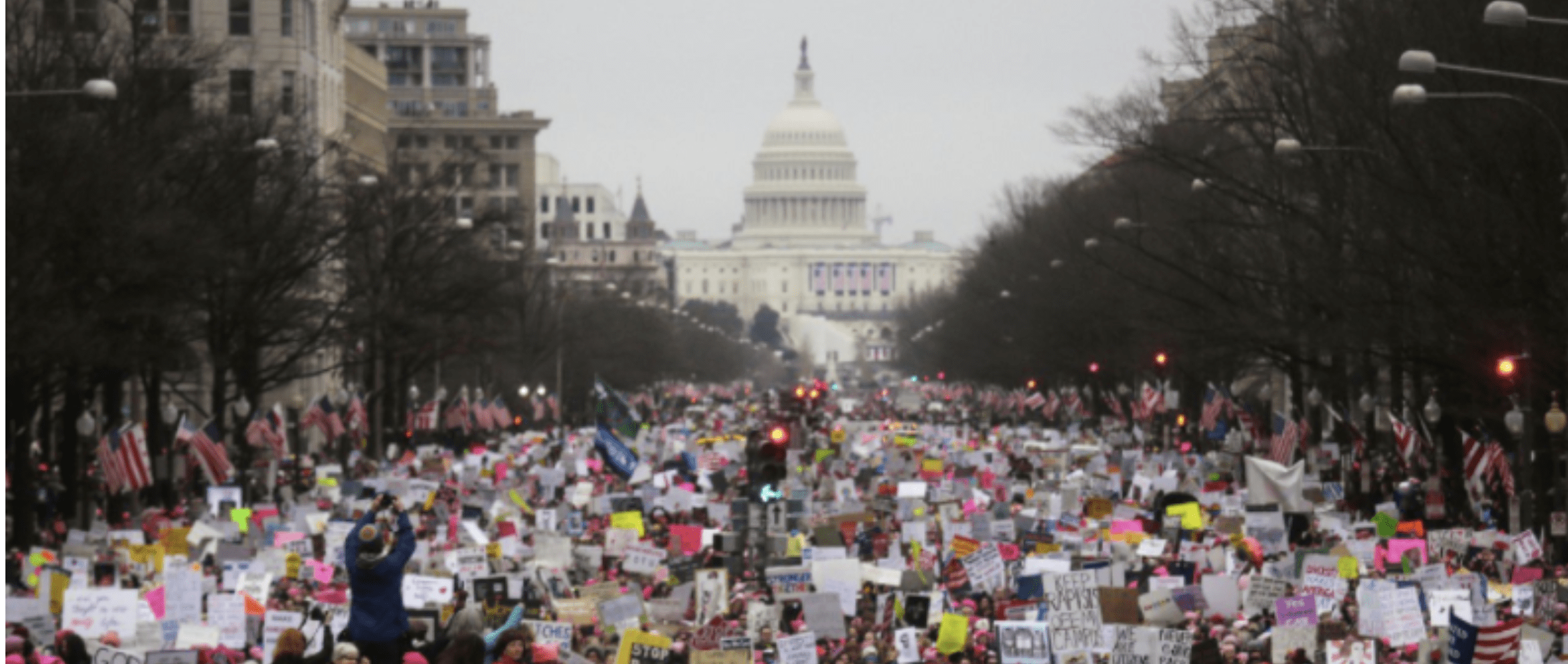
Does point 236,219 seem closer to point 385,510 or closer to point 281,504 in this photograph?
point 281,504

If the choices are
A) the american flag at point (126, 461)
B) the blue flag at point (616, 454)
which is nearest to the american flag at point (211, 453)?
the american flag at point (126, 461)

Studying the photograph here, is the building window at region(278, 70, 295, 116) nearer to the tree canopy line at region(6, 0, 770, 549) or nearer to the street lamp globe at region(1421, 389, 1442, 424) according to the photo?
the tree canopy line at region(6, 0, 770, 549)

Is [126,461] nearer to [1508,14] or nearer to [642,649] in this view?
[642,649]

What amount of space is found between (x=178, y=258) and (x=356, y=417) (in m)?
23.0

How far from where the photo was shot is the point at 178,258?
1443 inches

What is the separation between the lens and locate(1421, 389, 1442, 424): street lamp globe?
40031 millimetres

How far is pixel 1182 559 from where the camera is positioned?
85.0 ft

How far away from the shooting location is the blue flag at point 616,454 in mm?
31125

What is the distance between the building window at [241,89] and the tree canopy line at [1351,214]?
18649 millimetres

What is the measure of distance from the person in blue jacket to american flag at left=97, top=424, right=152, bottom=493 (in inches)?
850

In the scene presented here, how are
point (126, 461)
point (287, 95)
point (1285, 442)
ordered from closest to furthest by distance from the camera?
1. point (126, 461)
2. point (1285, 442)
3. point (287, 95)

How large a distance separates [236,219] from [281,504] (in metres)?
5.93

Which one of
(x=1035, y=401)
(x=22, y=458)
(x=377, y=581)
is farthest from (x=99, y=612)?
(x=1035, y=401)

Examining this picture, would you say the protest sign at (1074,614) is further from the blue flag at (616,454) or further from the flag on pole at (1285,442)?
the flag on pole at (1285,442)
